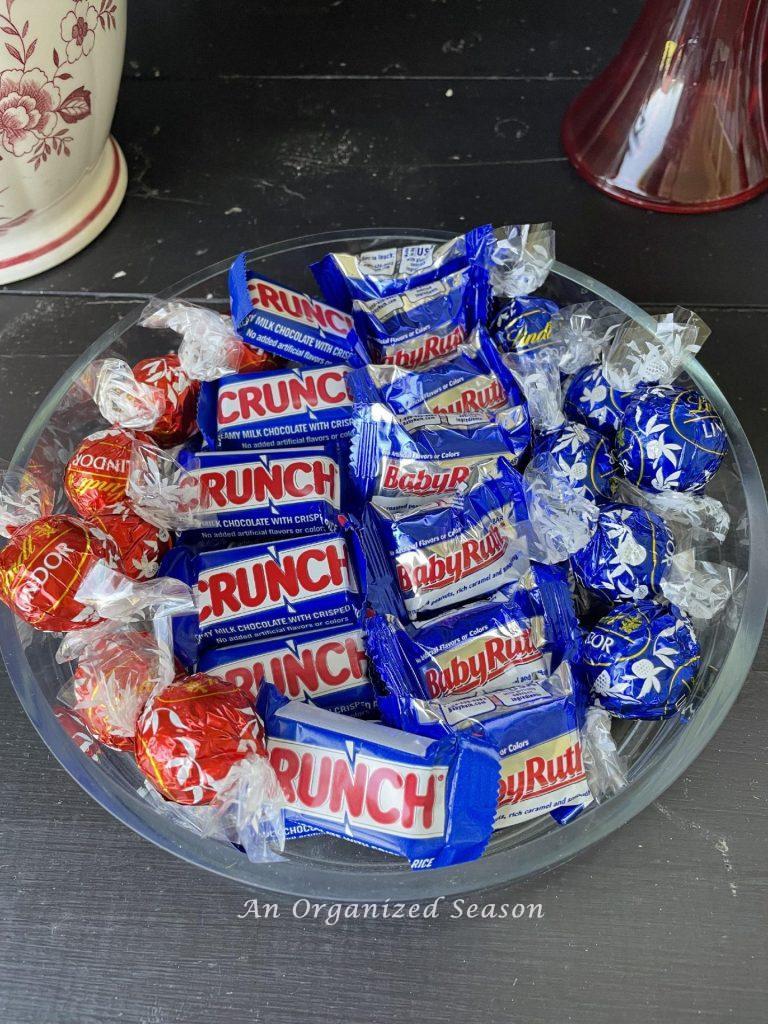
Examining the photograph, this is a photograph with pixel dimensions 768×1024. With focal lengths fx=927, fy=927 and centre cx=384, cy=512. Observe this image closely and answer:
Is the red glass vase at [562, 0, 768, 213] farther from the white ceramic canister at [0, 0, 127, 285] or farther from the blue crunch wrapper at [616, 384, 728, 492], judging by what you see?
the white ceramic canister at [0, 0, 127, 285]

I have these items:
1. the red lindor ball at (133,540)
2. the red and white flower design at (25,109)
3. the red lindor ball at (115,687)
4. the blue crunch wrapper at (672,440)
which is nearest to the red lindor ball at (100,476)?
the red lindor ball at (133,540)

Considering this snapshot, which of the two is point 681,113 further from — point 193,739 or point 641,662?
point 193,739

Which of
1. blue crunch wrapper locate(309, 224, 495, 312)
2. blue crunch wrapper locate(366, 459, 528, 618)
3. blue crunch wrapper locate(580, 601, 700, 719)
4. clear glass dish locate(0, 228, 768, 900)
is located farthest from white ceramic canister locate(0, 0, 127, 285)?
blue crunch wrapper locate(580, 601, 700, 719)

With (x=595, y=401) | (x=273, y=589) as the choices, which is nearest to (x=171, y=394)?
(x=273, y=589)

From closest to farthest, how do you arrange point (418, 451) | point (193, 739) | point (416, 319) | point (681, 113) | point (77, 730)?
point (193, 739)
point (77, 730)
point (418, 451)
point (416, 319)
point (681, 113)

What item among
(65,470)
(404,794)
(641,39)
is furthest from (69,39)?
(404,794)

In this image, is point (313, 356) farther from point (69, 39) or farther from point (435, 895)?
point (435, 895)
